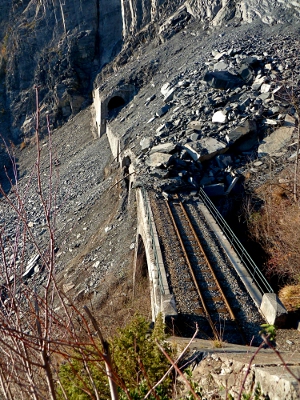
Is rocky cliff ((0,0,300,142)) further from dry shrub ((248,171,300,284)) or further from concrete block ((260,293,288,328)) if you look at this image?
concrete block ((260,293,288,328))

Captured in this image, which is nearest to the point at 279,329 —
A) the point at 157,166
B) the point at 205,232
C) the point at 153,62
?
the point at 205,232

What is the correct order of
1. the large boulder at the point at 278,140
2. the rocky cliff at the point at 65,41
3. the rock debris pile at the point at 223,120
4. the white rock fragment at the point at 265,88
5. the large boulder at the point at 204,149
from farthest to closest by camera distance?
the rocky cliff at the point at 65,41, the white rock fragment at the point at 265,88, the large boulder at the point at 278,140, the large boulder at the point at 204,149, the rock debris pile at the point at 223,120

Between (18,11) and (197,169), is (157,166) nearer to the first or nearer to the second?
(197,169)

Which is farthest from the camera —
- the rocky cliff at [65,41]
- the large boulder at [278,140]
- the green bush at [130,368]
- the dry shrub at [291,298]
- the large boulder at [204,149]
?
the rocky cliff at [65,41]

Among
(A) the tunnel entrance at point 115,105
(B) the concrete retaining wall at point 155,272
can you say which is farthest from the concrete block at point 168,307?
(A) the tunnel entrance at point 115,105

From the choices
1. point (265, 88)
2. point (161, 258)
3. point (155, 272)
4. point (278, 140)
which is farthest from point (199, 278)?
point (265, 88)

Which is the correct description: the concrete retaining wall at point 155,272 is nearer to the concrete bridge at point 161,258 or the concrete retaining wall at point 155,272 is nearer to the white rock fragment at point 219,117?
the concrete bridge at point 161,258
